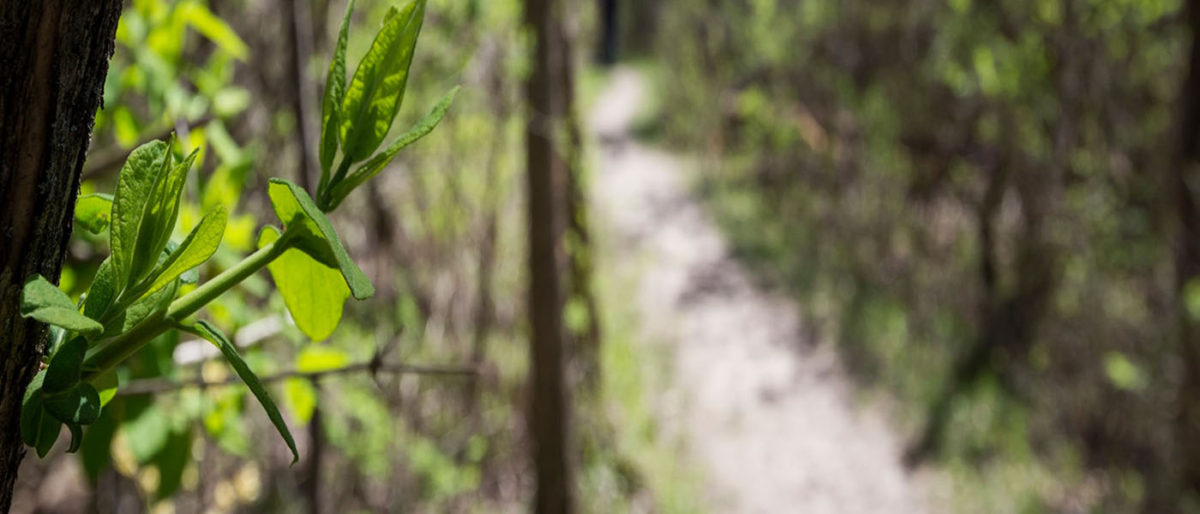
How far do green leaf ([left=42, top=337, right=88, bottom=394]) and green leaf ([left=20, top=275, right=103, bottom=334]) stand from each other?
2 cm

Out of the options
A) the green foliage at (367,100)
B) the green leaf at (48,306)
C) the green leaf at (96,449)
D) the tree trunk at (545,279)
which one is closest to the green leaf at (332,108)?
the green foliage at (367,100)

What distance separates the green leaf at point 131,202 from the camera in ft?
1.38

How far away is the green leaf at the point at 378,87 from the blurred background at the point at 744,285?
0.37 m

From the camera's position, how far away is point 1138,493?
16.6 feet

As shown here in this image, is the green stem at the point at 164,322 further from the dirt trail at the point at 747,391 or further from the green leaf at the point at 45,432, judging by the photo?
the dirt trail at the point at 747,391

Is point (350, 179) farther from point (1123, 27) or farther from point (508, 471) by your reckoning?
point (1123, 27)

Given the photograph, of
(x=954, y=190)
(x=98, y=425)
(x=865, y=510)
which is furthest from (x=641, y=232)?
(x=98, y=425)

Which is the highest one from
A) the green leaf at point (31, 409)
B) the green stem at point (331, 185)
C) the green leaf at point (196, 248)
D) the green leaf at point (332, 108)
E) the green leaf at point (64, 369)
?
the green leaf at point (332, 108)

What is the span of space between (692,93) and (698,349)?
6002mm

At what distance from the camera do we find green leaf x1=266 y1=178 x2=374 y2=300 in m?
0.39

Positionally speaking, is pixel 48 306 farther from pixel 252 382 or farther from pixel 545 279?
pixel 545 279

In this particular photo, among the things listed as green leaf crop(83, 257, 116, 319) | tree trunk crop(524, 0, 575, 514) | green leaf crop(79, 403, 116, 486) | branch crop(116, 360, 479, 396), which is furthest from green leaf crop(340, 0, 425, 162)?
tree trunk crop(524, 0, 575, 514)

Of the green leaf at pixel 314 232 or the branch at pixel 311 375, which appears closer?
the green leaf at pixel 314 232

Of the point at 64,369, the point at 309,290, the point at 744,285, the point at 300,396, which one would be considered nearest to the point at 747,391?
the point at 744,285
